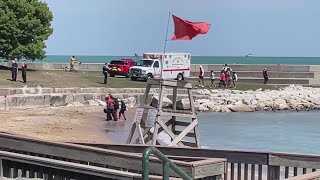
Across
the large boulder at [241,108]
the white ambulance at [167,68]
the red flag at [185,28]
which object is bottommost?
the large boulder at [241,108]

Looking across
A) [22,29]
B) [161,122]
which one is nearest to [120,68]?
[22,29]

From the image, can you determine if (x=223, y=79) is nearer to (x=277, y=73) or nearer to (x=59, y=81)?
(x=277, y=73)

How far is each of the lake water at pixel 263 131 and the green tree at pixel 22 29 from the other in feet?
45.5

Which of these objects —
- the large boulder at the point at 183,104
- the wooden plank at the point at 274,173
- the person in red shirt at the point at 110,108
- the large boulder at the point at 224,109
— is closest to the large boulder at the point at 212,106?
the large boulder at the point at 224,109

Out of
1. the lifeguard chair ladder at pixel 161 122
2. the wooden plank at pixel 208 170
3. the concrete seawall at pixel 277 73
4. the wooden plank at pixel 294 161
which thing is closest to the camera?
the wooden plank at pixel 208 170

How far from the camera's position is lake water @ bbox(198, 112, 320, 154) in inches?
1028

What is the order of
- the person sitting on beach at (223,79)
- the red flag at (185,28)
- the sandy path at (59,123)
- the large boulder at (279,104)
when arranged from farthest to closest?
1. the person sitting on beach at (223,79)
2. the large boulder at (279,104)
3. the sandy path at (59,123)
4. the red flag at (185,28)

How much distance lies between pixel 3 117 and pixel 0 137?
20.7 m

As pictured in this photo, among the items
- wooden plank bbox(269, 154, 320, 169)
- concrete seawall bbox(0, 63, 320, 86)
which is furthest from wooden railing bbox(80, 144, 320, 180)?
concrete seawall bbox(0, 63, 320, 86)

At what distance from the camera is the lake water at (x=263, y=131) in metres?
26.1

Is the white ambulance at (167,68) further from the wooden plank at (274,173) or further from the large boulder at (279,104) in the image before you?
the wooden plank at (274,173)

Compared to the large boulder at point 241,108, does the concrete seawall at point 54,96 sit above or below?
above

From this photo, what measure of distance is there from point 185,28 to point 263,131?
19.8 m

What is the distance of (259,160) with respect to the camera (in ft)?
28.0
